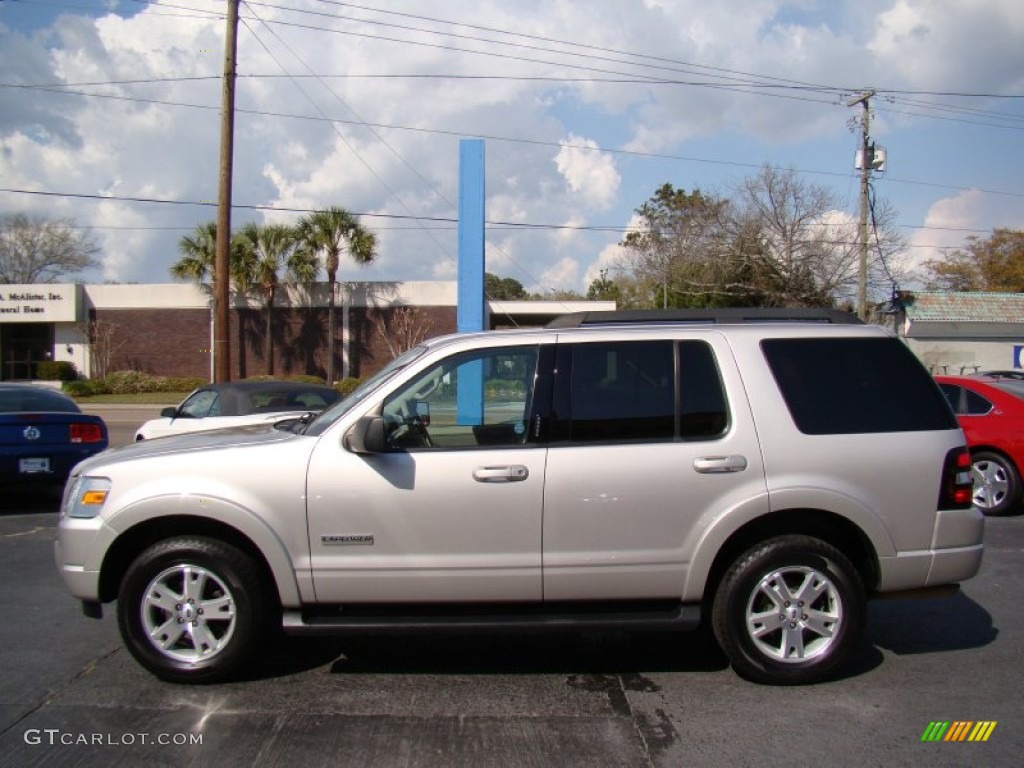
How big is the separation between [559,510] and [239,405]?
22.4 feet

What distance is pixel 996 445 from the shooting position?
29.4 ft

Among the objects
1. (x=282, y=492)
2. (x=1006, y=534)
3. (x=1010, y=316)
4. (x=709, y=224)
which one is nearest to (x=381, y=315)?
(x=709, y=224)

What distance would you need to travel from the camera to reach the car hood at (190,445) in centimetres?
439

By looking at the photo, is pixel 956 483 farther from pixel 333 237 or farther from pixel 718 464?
pixel 333 237

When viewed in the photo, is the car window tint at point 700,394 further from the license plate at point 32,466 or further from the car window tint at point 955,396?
the license plate at point 32,466

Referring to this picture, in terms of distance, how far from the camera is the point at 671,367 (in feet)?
14.8

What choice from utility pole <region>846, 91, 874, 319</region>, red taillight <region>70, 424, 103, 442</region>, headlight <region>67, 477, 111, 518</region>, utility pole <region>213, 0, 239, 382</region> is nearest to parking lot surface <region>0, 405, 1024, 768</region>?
headlight <region>67, 477, 111, 518</region>

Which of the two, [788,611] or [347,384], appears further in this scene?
[347,384]

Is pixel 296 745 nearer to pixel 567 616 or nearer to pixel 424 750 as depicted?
pixel 424 750

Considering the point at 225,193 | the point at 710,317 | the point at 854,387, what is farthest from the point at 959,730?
the point at 225,193

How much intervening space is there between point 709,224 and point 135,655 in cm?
3637

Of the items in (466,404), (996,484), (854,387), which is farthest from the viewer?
(996,484)

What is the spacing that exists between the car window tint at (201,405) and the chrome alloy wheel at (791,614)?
7.71 m

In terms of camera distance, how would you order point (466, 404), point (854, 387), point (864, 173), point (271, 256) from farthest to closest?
point (271, 256), point (864, 173), point (466, 404), point (854, 387)
